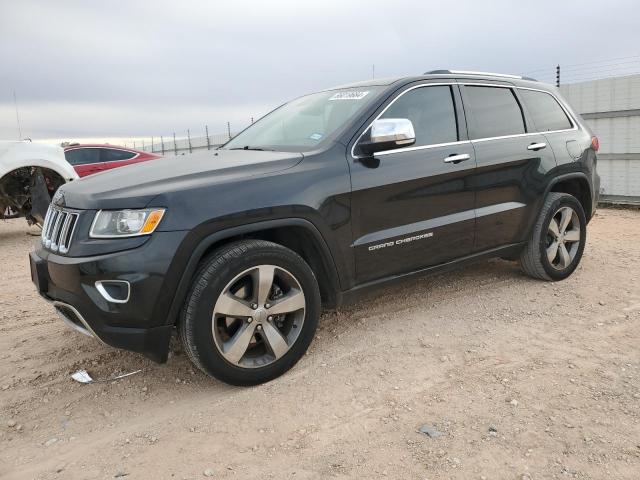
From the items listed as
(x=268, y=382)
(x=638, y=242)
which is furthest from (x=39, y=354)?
(x=638, y=242)

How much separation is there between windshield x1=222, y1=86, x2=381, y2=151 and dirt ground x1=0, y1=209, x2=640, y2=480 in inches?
53.7

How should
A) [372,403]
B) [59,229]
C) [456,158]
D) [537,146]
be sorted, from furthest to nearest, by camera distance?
[537,146], [456,158], [59,229], [372,403]

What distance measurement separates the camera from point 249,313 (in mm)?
2852

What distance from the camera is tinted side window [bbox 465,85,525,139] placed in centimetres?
404

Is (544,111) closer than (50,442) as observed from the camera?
No

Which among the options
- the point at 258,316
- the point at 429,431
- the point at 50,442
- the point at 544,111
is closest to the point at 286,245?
the point at 258,316

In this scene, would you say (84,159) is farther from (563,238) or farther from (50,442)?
(563,238)

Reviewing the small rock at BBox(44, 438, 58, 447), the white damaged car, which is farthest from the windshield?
the white damaged car

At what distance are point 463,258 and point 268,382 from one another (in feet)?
5.90

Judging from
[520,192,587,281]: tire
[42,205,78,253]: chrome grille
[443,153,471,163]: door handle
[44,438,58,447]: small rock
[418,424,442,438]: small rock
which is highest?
[443,153,471,163]: door handle

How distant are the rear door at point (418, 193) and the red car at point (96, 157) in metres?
7.25

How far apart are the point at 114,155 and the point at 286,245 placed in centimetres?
856

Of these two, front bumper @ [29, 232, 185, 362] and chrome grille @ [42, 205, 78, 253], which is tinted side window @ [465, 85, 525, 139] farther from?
chrome grille @ [42, 205, 78, 253]

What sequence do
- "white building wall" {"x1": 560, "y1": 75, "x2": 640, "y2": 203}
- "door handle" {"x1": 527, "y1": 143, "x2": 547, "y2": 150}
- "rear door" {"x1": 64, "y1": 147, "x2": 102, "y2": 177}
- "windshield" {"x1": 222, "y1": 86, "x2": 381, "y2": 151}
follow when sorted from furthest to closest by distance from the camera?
"rear door" {"x1": 64, "y1": 147, "x2": 102, "y2": 177} → "white building wall" {"x1": 560, "y1": 75, "x2": 640, "y2": 203} → "door handle" {"x1": 527, "y1": 143, "x2": 547, "y2": 150} → "windshield" {"x1": 222, "y1": 86, "x2": 381, "y2": 151}
